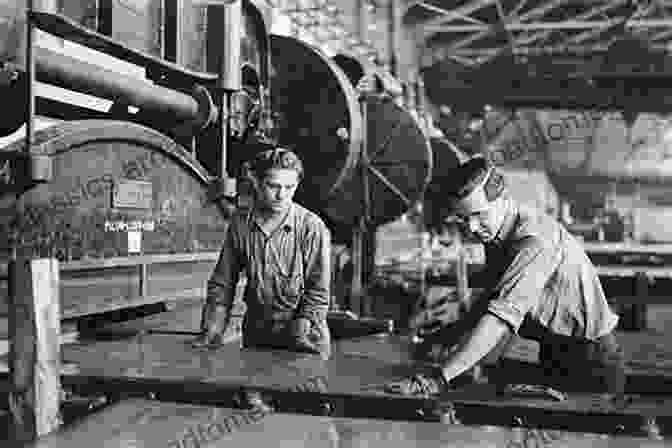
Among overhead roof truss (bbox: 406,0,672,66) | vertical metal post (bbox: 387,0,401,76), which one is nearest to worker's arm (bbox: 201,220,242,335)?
vertical metal post (bbox: 387,0,401,76)

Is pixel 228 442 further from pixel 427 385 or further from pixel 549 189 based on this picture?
pixel 549 189

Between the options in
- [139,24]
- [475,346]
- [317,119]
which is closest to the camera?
[475,346]

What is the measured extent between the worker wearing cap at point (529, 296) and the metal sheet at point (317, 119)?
10.6 feet

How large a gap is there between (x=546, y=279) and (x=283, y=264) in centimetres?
107

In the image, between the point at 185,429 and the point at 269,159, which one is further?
the point at 269,159

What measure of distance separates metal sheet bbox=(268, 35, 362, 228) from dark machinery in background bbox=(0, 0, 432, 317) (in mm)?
12

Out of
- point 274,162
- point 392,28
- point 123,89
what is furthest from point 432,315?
point 392,28

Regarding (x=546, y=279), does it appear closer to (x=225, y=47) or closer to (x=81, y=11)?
(x=81, y=11)

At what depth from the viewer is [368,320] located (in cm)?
396

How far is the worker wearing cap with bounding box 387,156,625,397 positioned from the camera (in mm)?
2131

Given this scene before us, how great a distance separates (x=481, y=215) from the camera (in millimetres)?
2309

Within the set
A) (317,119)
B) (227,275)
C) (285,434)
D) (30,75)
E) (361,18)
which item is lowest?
(285,434)

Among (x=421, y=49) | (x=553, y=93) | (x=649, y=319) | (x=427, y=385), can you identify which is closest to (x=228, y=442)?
(x=427, y=385)

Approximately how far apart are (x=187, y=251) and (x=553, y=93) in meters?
7.23
